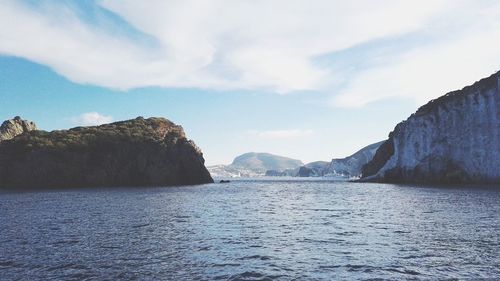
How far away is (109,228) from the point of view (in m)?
43.3

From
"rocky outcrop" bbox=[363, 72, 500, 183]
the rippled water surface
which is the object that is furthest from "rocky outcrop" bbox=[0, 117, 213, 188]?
the rippled water surface

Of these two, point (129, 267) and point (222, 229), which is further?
point (222, 229)

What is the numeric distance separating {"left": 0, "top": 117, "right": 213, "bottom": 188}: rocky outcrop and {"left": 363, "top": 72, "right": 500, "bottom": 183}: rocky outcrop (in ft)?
285

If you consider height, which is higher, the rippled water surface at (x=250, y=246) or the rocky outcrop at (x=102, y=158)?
the rocky outcrop at (x=102, y=158)

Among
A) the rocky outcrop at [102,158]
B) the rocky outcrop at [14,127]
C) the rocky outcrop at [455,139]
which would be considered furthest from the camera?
the rocky outcrop at [14,127]

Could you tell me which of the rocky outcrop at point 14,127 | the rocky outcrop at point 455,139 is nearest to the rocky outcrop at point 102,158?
the rocky outcrop at point 14,127

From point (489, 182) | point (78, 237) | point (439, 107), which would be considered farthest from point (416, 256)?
point (439, 107)

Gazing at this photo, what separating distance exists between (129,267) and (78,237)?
13287 mm

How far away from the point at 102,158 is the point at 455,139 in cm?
12408

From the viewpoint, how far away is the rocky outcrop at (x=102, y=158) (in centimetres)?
14475

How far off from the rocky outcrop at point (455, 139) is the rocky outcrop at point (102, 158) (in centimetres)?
8701

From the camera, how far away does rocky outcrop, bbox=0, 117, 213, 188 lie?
145 metres

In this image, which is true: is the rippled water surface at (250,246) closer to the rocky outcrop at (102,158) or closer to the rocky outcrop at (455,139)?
the rocky outcrop at (455,139)

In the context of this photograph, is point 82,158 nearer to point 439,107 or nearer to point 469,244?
point 439,107
